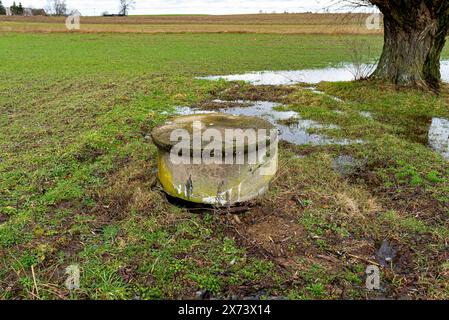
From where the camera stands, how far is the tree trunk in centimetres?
1272

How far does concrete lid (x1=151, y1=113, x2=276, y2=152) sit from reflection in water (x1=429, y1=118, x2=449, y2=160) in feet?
15.7

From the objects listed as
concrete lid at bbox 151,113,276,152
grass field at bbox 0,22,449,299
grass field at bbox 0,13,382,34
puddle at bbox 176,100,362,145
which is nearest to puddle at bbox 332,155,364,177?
grass field at bbox 0,22,449,299

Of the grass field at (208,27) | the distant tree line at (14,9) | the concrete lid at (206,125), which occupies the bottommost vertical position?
the concrete lid at (206,125)

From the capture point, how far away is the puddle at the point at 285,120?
879 centimetres

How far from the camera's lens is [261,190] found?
5.41 metres

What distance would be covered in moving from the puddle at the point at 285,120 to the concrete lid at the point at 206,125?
297cm

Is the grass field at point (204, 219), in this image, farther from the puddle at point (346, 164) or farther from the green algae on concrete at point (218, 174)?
the green algae on concrete at point (218, 174)

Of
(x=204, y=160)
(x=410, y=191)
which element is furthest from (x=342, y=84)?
(x=204, y=160)

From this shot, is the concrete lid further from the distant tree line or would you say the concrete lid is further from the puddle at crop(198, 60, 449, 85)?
the distant tree line

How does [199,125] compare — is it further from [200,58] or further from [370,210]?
[200,58]

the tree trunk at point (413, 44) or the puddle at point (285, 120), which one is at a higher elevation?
the tree trunk at point (413, 44)

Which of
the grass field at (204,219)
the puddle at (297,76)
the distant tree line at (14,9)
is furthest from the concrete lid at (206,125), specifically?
the distant tree line at (14,9)
